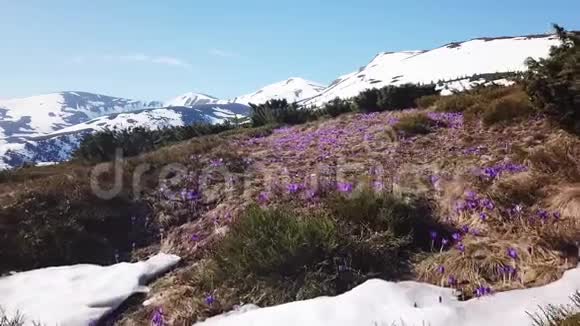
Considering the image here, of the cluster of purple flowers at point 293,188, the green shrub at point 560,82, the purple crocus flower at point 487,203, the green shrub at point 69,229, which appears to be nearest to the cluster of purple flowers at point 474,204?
the purple crocus flower at point 487,203

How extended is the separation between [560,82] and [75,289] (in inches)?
240

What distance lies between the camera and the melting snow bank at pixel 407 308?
10.1ft

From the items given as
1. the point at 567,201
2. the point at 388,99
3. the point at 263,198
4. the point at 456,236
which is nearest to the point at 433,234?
the point at 456,236

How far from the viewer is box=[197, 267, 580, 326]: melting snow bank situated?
121 inches

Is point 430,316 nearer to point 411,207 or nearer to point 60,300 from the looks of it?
point 411,207

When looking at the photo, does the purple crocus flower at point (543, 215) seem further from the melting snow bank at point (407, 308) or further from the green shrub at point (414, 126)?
the green shrub at point (414, 126)

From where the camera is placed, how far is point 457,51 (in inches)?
6604

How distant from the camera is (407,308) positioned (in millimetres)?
3275

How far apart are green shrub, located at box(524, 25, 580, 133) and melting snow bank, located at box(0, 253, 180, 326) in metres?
5.18

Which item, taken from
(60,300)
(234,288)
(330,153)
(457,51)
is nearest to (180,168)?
(330,153)

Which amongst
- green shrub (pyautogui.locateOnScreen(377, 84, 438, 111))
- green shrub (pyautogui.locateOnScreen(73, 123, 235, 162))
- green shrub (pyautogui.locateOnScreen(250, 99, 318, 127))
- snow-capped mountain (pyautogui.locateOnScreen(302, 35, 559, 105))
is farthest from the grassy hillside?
snow-capped mountain (pyautogui.locateOnScreen(302, 35, 559, 105))

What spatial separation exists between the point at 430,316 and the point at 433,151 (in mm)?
4476

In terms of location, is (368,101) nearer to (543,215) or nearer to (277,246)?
(543,215)

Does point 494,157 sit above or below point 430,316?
above
